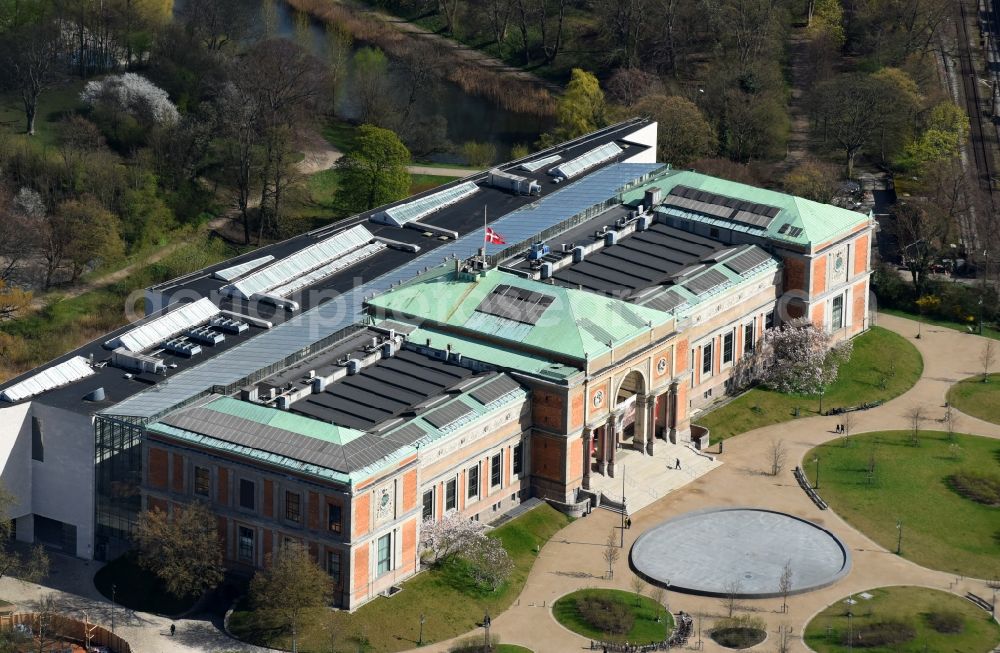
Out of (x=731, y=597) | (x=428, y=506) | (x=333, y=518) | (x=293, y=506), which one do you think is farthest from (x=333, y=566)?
(x=731, y=597)

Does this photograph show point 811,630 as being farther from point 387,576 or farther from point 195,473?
point 195,473

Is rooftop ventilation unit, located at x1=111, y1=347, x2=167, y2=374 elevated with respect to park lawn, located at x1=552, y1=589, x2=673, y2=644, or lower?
elevated

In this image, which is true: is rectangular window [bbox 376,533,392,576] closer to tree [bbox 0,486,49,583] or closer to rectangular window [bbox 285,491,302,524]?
rectangular window [bbox 285,491,302,524]

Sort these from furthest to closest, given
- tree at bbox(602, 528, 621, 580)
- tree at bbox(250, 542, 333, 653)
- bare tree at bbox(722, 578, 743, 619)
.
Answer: tree at bbox(602, 528, 621, 580)
bare tree at bbox(722, 578, 743, 619)
tree at bbox(250, 542, 333, 653)

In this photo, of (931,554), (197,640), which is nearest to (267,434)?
(197,640)

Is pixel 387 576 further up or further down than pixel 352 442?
further down

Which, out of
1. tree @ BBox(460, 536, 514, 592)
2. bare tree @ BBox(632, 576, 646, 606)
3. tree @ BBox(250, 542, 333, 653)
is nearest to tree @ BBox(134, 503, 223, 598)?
tree @ BBox(250, 542, 333, 653)

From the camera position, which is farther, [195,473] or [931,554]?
[931,554]

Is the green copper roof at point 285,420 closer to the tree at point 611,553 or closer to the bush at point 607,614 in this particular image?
the bush at point 607,614
